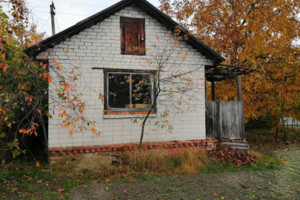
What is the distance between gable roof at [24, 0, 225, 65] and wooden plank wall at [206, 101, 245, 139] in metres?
1.79

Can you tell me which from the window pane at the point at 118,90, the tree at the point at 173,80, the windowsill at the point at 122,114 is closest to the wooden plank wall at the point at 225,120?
the tree at the point at 173,80

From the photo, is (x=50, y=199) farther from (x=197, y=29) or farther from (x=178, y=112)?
(x=197, y=29)

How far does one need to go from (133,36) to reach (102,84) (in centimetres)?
209

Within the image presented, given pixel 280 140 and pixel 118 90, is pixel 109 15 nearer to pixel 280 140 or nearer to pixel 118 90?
pixel 118 90

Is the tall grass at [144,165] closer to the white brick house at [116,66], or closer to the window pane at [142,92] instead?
the white brick house at [116,66]

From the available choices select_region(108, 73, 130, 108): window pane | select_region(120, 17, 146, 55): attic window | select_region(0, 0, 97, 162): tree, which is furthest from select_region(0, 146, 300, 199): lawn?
select_region(120, 17, 146, 55): attic window

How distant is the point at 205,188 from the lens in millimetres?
5457

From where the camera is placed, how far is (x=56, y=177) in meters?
6.09

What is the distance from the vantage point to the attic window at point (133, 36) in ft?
25.4

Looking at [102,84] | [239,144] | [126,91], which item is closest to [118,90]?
[126,91]

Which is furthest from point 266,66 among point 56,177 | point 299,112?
point 56,177

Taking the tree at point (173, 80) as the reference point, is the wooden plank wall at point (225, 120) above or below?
below

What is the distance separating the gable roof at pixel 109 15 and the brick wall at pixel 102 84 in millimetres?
154

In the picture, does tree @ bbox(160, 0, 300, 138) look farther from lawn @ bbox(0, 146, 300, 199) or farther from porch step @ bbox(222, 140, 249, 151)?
lawn @ bbox(0, 146, 300, 199)
